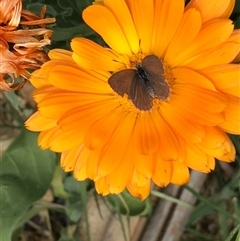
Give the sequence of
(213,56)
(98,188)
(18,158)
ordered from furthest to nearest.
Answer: (18,158) → (98,188) → (213,56)

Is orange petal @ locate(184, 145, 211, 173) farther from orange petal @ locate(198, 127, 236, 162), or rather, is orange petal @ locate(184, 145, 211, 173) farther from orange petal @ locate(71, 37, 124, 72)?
orange petal @ locate(71, 37, 124, 72)

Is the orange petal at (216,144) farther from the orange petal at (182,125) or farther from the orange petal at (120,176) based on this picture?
the orange petal at (120,176)

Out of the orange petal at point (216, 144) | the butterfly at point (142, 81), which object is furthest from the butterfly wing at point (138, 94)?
the orange petal at point (216, 144)

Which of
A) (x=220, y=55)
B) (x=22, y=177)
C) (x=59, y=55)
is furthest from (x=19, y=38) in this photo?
(x=22, y=177)

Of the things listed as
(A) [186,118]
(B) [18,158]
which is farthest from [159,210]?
(A) [186,118]

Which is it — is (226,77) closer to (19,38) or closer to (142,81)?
(142,81)

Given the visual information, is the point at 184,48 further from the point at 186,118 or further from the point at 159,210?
the point at 159,210
